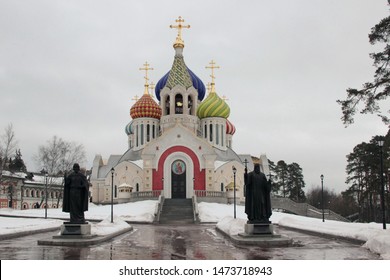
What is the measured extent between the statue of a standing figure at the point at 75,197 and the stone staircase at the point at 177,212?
63.2ft

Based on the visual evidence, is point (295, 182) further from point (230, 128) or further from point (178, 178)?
point (178, 178)

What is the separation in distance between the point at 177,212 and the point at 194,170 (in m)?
8.14

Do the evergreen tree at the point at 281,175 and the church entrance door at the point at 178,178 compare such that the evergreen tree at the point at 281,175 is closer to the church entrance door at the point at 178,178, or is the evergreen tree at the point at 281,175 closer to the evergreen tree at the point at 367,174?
the evergreen tree at the point at 367,174

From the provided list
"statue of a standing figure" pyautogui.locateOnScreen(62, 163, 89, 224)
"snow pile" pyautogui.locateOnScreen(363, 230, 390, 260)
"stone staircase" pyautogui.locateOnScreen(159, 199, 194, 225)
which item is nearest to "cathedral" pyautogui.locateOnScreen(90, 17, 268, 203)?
"stone staircase" pyautogui.locateOnScreen(159, 199, 194, 225)

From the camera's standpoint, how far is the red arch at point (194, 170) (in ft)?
151

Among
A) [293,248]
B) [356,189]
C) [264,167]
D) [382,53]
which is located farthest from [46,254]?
[356,189]

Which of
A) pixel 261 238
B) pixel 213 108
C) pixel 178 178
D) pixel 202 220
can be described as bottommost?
pixel 202 220

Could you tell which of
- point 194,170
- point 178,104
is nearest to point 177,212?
point 194,170

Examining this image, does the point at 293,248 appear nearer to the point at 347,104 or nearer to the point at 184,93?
the point at 347,104

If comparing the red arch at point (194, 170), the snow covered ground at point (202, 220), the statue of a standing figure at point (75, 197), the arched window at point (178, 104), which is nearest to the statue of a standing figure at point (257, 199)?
the snow covered ground at point (202, 220)

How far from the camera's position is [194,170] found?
46.3 meters

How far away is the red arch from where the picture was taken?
46.1 meters

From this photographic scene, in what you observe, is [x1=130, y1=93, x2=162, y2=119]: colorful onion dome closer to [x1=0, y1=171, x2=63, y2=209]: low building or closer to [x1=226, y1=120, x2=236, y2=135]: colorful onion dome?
[x1=226, y1=120, x2=236, y2=135]: colorful onion dome

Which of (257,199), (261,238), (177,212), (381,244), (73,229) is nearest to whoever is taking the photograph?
(381,244)
